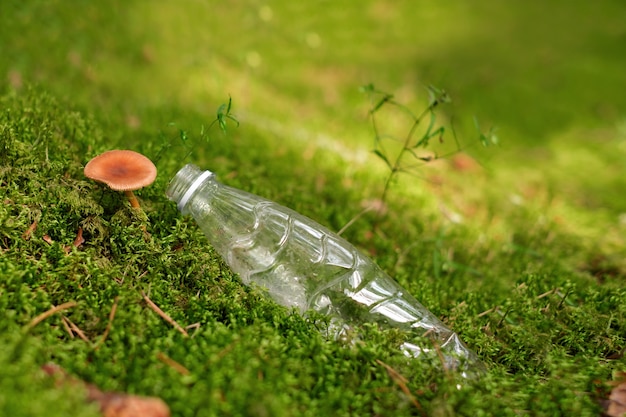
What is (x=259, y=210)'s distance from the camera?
87.4 inches

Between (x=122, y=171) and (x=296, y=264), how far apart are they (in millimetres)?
833

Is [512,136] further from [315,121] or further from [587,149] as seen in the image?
[315,121]

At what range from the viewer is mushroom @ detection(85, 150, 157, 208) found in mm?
1832

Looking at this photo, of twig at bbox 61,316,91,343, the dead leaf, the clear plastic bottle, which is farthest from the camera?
the clear plastic bottle

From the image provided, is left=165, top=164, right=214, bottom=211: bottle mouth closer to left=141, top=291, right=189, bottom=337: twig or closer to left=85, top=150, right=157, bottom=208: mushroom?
left=85, top=150, right=157, bottom=208: mushroom

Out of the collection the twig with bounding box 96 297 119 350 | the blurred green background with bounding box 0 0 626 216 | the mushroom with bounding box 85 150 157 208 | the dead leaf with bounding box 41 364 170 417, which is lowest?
the dead leaf with bounding box 41 364 170 417

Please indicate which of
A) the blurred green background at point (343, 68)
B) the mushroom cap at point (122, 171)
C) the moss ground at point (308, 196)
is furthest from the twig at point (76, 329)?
the blurred green background at point (343, 68)

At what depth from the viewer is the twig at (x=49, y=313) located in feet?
5.13

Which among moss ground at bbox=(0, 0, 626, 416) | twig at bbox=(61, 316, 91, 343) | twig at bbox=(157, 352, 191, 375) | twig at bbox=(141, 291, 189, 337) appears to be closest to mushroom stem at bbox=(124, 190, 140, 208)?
moss ground at bbox=(0, 0, 626, 416)

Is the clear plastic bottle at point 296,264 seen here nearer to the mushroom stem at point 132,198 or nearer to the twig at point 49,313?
the mushroom stem at point 132,198

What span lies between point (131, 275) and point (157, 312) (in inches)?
9.7

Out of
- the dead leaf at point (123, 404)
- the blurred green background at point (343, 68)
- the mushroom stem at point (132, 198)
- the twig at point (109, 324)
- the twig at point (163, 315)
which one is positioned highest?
the blurred green background at point (343, 68)

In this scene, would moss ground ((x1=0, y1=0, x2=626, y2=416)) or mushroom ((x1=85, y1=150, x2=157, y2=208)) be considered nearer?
moss ground ((x1=0, y1=0, x2=626, y2=416))

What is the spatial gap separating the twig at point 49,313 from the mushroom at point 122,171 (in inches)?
17.9
